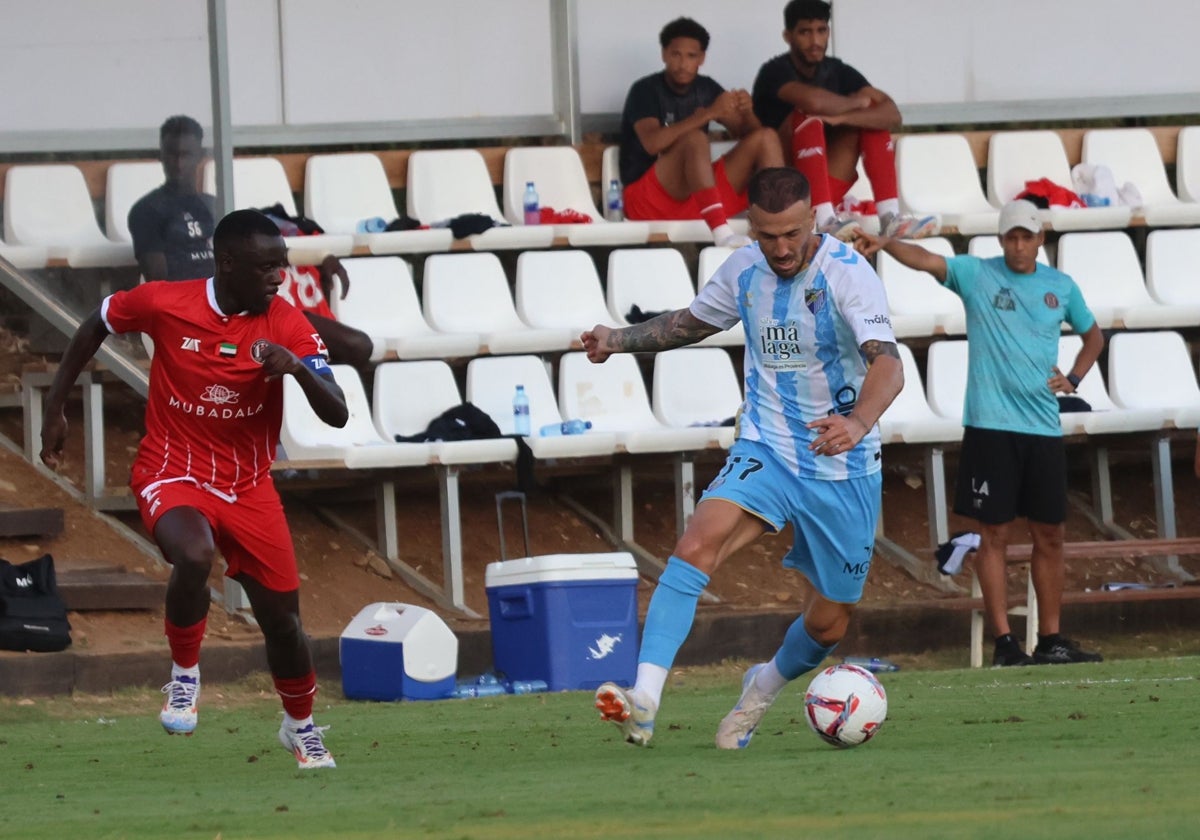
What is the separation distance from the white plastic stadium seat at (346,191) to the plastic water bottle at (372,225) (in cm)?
10

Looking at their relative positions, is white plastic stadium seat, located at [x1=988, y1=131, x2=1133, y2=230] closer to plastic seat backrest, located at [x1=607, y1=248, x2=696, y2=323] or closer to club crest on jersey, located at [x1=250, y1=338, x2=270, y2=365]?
plastic seat backrest, located at [x1=607, y1=248, x2=696, y2=323]

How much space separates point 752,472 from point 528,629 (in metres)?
4.46

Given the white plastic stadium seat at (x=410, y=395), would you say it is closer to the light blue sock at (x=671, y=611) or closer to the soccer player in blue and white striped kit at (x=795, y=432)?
the soccer player in blue and white striped kit at (x=795, y=432)

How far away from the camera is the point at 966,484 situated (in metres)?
11.8

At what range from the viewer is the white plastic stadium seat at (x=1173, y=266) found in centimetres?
1512

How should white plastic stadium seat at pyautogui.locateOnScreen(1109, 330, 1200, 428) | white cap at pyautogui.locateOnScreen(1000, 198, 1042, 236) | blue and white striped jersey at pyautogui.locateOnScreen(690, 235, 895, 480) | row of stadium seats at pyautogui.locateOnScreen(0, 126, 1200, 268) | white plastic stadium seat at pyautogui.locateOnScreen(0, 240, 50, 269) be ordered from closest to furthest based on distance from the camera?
blue and white striped jersey at pyautogui.locateOnScreen(690, 235, 895, 480)
white cap at pyautogui.locateOnScreen(1000, 198, 1042, 236)
row of stadium seats at pyautogui.locateOnScreen(0, 126, 1200, 268)
white plastic stadium seat at pyautogui.locateOnScreen(0, 240, 50, 269)
white plastic stadium seat at pyautogui.locateOnScreen(1109, 330, 1200, 428)

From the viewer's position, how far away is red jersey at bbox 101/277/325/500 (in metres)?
7.38

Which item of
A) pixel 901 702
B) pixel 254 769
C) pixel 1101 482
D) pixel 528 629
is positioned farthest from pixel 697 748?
pixel 1101 482

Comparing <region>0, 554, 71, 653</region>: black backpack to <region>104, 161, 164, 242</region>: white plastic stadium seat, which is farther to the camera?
<region>104, 161, 164, 242</region>: white plastic stadium seat

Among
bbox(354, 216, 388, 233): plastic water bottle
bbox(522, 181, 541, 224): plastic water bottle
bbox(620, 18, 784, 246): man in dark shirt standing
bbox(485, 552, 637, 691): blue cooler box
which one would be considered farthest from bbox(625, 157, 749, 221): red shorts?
bbox(485, 552, 637, 691): blue cooler box

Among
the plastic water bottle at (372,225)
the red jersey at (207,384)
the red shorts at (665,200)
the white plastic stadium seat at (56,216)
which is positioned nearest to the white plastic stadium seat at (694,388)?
the red shorts at (665,200)

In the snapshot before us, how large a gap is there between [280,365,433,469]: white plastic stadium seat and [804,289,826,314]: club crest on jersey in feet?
16.9

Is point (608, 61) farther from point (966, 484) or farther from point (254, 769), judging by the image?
point (254, 769)

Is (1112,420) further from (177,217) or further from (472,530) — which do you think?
(177,217)
